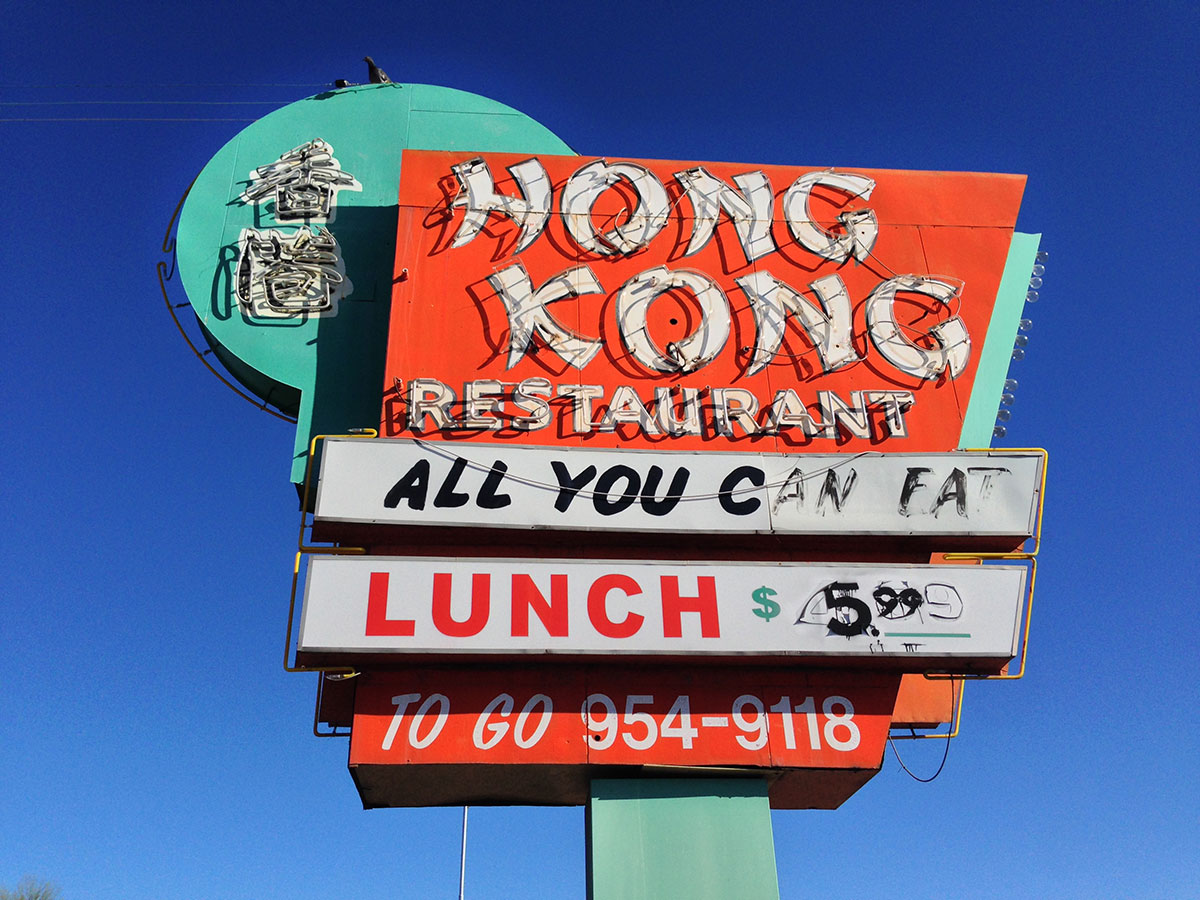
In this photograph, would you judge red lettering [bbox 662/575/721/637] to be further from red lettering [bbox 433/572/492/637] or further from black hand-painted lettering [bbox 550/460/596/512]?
red lettering [bbox 433/572/492/637]

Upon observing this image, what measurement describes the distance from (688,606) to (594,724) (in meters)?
1.45

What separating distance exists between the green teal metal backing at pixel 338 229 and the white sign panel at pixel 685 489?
1941 millimetres

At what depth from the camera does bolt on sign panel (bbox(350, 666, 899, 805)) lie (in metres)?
10.5

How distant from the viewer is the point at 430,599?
35.1ft

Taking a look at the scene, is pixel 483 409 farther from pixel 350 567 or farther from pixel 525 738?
pixel 525 738

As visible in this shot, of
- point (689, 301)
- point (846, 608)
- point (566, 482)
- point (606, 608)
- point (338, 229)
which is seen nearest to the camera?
point (606, 608)

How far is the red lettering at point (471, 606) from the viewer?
10.6 m

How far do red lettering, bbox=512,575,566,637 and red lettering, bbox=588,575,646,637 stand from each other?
11.3 inches

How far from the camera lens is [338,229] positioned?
14.3 m

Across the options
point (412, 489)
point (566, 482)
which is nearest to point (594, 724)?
point (566, 482)

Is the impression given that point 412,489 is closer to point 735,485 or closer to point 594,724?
point 594,724

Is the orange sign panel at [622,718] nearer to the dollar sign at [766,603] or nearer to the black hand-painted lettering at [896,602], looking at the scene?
the dollar sign at [766,603]

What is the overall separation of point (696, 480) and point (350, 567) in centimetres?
357

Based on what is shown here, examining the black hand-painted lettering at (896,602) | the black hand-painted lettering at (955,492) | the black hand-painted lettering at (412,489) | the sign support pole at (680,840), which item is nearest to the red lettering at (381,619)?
the black hand-painted lettering at (412,489)
